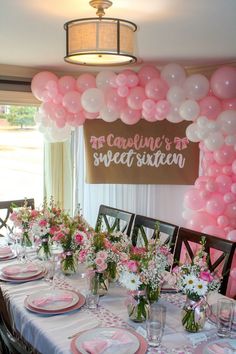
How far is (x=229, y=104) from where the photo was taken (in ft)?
10.6

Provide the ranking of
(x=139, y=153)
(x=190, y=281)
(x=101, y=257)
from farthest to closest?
(x=139, y=153) < (x=101, y=257) < (x=190, y=281)

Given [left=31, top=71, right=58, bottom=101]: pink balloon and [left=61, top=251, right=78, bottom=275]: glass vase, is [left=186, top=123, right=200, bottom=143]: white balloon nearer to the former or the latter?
[left=31, top=71, right=58, bottom=101]: pink balloon

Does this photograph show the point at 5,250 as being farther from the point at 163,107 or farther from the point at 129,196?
the point at 129,196

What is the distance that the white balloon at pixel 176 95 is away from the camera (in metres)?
3.22

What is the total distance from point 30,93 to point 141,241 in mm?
1968

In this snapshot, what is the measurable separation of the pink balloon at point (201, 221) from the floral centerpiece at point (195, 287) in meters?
1.77

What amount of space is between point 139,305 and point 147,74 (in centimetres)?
212

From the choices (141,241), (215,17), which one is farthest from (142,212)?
(215,17)

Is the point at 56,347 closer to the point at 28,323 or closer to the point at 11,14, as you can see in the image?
the point at 28,323

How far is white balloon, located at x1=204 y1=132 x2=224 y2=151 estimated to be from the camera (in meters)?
3.21

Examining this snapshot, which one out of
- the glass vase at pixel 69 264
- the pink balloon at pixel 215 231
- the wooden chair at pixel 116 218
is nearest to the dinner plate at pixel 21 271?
the glass vase at pixel 69 264

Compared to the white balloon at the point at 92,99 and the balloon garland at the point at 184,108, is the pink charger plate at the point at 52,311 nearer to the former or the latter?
the balloon garland at the point at 184,108

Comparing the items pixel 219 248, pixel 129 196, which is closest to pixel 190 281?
pixel 219 248

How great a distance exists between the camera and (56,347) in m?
1.61
